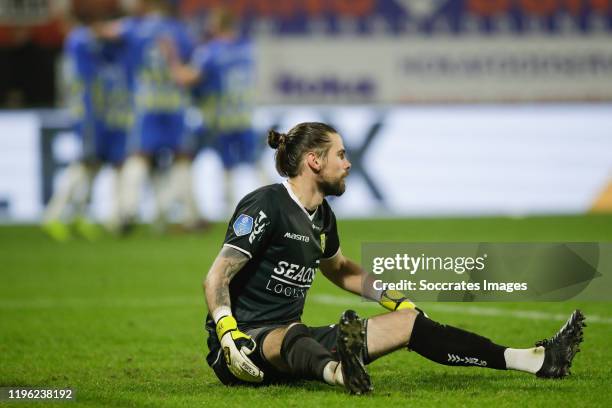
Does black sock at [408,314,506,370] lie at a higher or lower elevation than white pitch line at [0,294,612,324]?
higher

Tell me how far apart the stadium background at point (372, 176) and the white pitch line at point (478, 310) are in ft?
0.09

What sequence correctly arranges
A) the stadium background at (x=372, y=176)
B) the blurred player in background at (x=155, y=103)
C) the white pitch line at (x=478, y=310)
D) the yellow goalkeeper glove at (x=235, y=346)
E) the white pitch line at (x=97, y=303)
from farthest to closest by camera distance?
the blurred player in background at (x=155, y=103) < the white pitch line at (x=97, y=303) < the white pitch line at (x=478, y=310) < the stadium background at (x=372, y=176) < the yellow goalkeeper glove at (x=235, y=346)

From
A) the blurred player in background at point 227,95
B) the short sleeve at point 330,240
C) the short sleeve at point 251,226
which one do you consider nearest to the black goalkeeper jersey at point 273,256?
the short sleeve at point 251,226

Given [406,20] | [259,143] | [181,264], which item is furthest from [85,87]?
[406,20]

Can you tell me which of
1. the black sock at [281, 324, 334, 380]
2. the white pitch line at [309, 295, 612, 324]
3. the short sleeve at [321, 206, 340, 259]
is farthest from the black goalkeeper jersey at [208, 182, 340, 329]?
the white pitch line at [309, 295, 612, 324]

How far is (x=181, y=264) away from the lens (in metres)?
12.5

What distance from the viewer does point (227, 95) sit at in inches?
664

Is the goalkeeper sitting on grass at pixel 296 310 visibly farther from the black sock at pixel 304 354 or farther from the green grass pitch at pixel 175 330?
the green grass pitch at pixel 175 330

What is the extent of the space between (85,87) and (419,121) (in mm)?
4870

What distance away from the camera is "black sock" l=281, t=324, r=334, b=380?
18.3ft

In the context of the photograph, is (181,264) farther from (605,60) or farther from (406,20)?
(605,60)

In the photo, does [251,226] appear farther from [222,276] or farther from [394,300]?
[394,300]

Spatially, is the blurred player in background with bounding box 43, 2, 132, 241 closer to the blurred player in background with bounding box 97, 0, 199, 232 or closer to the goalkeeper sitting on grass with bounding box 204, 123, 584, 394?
the blurred player in background with bounding box 97, 0, 199, 232

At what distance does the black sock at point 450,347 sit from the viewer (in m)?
5.73
